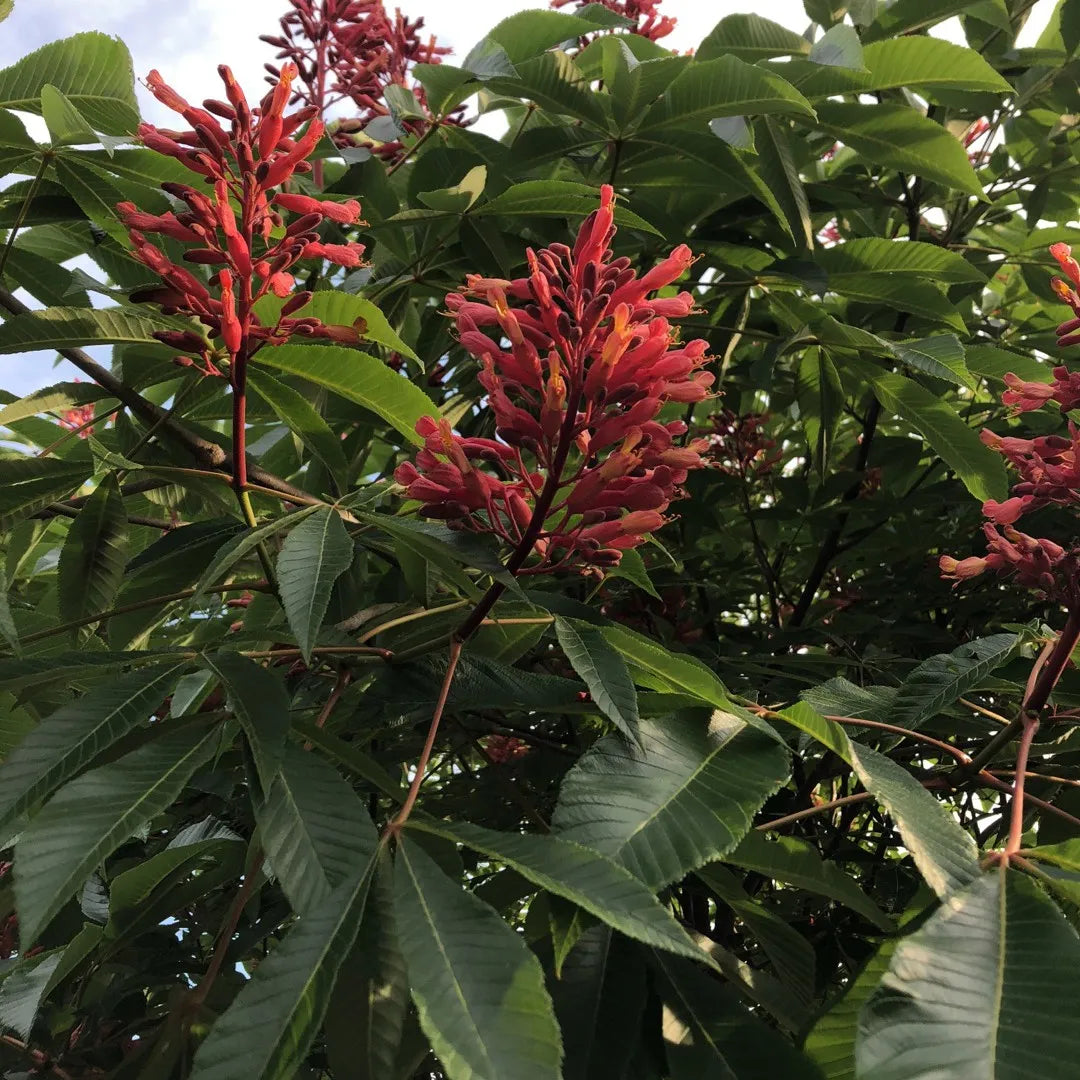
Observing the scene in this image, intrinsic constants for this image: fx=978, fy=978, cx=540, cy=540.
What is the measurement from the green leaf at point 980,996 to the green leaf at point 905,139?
4.25ft

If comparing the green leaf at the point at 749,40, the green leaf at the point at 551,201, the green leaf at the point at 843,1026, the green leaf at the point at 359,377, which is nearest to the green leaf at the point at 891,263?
the green leaf at the point at 749,40

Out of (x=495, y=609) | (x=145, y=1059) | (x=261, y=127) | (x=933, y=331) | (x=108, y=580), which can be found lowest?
(x=145, y=1059)

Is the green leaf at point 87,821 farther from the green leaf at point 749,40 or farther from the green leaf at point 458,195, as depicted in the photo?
the green leaf at point 749,40

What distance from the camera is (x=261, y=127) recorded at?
1186mm

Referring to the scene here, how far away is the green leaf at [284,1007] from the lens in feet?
2.08

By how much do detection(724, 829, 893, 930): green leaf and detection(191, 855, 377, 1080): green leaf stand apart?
1.36ft

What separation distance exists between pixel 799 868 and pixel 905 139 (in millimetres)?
1283

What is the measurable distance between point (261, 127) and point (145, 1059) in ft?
3.55

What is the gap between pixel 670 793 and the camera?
0.81 meters

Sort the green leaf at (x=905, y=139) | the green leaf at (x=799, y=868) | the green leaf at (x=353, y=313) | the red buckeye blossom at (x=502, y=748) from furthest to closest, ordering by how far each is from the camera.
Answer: the red buckeye blossom at (x=502, y=748), the green leaf at (x=905, y=139), the green leaf at (x=353, y=313), the green leaf at (x=799, y=868)

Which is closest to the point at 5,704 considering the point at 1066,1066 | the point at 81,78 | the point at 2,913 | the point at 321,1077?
the point at 2,913

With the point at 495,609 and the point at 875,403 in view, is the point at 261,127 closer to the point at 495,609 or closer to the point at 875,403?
the point at 495,609

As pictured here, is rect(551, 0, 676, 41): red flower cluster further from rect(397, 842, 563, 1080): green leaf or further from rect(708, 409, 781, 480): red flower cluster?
rect(397, 842, 563, 1080): green leaf

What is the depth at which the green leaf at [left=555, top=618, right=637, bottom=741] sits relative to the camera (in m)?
0.86
